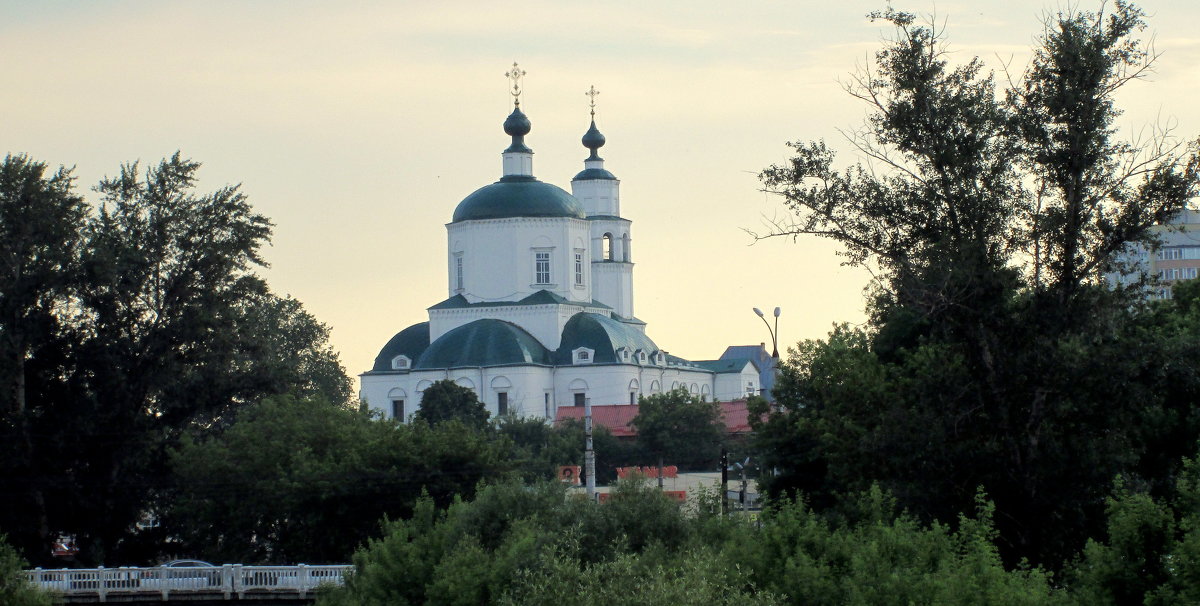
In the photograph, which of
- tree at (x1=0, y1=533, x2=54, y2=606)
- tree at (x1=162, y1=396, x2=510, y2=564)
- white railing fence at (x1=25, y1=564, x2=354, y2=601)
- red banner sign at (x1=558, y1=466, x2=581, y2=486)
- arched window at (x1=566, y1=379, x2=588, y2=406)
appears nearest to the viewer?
tree at (x1=0, y1=533, x2=54, y2=606)

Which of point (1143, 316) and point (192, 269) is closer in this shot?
point (1143, 316)

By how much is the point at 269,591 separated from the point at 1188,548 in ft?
66.8

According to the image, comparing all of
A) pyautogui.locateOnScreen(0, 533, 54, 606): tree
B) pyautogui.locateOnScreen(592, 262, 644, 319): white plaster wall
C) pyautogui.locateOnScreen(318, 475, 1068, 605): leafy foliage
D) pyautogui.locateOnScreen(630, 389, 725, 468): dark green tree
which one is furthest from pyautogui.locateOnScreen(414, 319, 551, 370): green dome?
pyautogui.locateOnScreen(0, 533, 54, 606): tree

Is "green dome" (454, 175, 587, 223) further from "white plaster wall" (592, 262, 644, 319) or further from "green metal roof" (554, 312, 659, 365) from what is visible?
"white plaster wall" (592, 262, 644, 319)

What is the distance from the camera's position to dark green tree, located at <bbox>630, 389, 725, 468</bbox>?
78.4 meters

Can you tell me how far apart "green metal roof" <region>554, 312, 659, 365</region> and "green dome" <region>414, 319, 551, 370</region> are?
1.44 meters


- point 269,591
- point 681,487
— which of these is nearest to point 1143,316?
point 269,591

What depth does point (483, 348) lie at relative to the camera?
306 feet

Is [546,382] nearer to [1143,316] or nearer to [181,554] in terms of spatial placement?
[181,554]

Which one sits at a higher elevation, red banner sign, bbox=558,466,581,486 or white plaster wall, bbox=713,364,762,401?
white plaster wall, bbox=713,364,762,401

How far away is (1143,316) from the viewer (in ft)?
95.1

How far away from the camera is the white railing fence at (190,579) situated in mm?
35875

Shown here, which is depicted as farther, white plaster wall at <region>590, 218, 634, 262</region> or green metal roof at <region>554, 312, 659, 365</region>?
white plaster wall at <region>590, 218, 634, 262</region>

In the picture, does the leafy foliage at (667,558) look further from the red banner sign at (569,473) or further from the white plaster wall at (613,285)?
the white plaster wall at (613,285)
